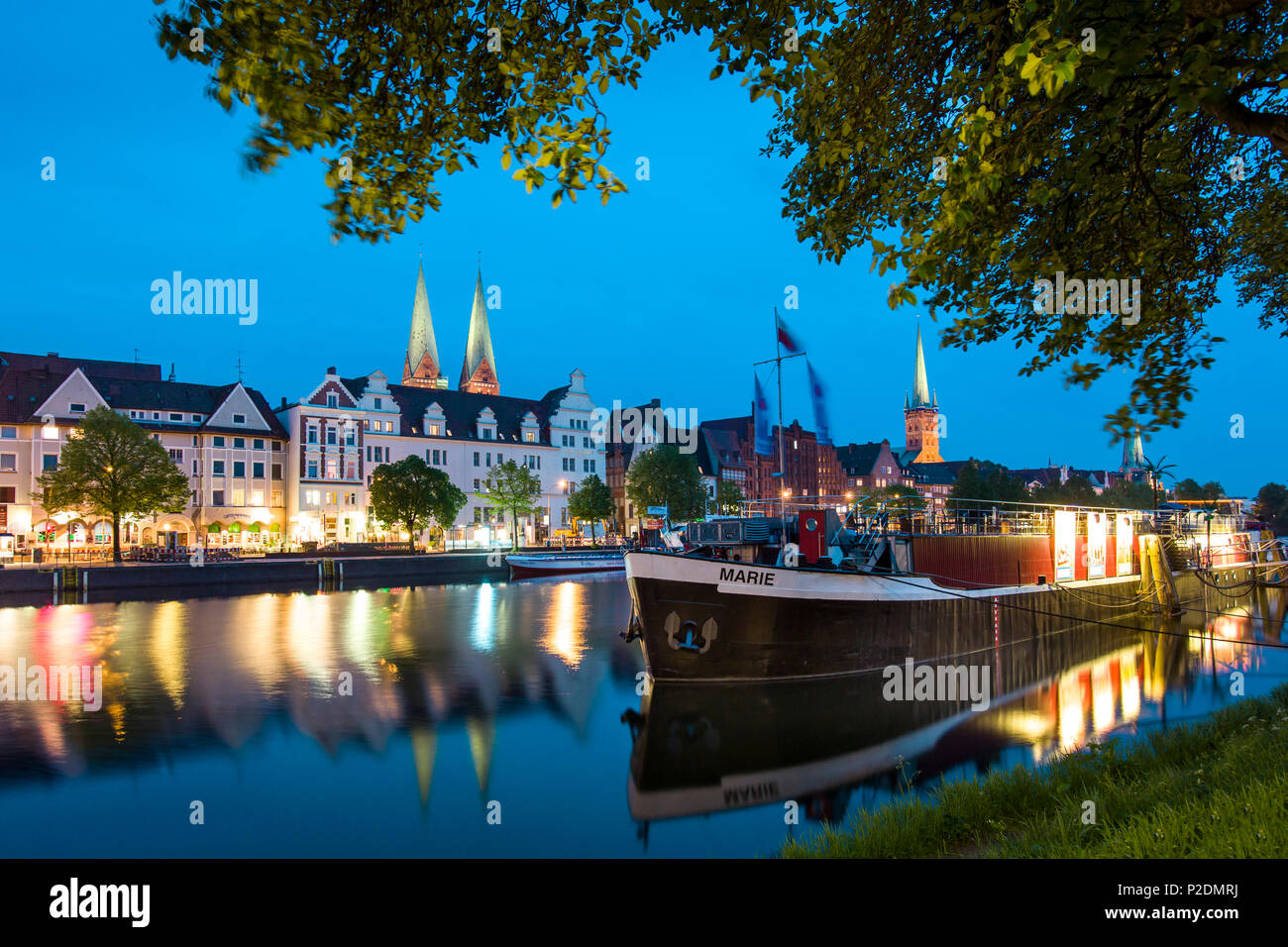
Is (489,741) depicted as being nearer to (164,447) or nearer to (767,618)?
(767,618)

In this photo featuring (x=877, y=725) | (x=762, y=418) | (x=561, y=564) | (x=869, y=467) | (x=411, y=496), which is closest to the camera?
(x=877, y=725)

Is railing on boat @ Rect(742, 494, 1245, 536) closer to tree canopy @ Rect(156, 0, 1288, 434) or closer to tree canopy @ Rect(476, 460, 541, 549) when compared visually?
tree canopy @ Rect(156, 0, 1288, 434)

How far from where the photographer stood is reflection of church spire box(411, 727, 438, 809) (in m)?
14.1

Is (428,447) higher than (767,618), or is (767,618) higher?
(428,447)

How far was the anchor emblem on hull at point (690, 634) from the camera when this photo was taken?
20.1 m

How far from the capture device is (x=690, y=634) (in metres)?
20.2

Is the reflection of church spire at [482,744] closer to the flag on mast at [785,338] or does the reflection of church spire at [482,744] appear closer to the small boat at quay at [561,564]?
the flag on mast at [785,338]

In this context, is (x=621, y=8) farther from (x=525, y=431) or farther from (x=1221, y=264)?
(x=525, y=431)

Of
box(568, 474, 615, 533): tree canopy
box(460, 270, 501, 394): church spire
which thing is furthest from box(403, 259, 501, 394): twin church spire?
box(568, 474, 615, 533): tree canopy

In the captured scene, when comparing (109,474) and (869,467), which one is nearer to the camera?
(109,474)
